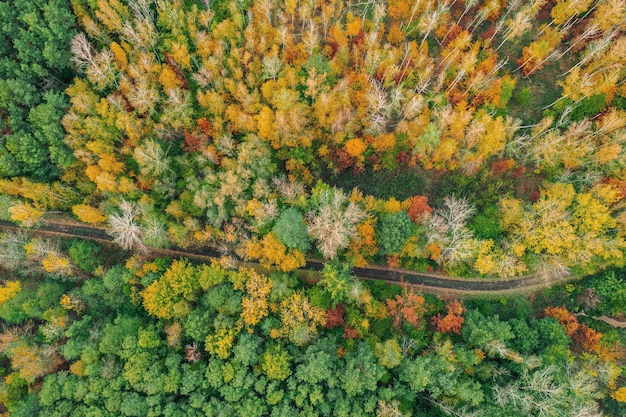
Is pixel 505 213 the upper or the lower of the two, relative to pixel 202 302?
upper

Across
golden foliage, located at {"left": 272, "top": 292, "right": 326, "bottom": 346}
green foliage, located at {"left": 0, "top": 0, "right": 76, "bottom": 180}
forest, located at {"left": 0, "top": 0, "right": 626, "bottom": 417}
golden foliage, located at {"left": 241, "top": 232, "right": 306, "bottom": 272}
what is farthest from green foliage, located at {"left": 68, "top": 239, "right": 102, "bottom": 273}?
golden foliage, located at {"left": 272, "top": 292, "right": 326, "bottom": 346}

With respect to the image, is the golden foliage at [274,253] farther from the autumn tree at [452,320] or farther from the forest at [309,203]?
the autumn tree at [452,320]

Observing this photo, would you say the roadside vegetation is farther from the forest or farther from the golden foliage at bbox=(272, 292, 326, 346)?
the forest

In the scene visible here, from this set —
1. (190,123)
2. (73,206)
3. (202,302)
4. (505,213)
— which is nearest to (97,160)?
(73,206)

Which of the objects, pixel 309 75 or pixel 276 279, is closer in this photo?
pixel 276 279

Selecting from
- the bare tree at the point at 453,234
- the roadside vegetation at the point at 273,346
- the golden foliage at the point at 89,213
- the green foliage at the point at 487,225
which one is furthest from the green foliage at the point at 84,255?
the green foliage at the point at 487,225

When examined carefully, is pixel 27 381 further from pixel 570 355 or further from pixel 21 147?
pixel 570 355

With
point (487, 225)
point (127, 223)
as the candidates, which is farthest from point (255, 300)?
point (487, 225)
